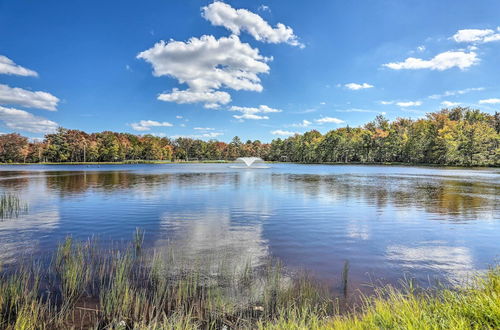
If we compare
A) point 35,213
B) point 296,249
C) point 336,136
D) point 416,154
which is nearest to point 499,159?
point 416,154

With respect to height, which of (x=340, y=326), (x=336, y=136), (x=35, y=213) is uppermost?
(x=336, y=136)

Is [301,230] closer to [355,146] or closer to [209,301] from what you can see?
[209,301]

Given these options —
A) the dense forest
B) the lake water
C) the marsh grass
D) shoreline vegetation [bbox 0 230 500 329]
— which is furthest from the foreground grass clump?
the dense forest

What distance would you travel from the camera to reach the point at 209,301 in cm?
547

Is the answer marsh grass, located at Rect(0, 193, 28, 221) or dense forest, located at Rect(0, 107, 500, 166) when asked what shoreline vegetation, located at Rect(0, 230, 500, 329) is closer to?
marsh grass, located at Rect(0, 193, 28, 221)

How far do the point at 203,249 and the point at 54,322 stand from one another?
493 cm

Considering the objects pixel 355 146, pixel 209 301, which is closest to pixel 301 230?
A: pixel 209 301

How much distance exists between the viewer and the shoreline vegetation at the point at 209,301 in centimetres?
405

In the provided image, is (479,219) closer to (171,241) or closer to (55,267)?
(171,241)

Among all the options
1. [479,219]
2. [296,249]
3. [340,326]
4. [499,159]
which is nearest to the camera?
[340,326]

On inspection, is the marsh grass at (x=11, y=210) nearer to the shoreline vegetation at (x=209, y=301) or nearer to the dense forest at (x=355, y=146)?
the shoreline vegetation at (x=209, y=301)

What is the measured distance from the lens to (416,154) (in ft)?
330

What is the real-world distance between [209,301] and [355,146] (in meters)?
131

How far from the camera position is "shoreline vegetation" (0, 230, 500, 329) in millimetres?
4051
